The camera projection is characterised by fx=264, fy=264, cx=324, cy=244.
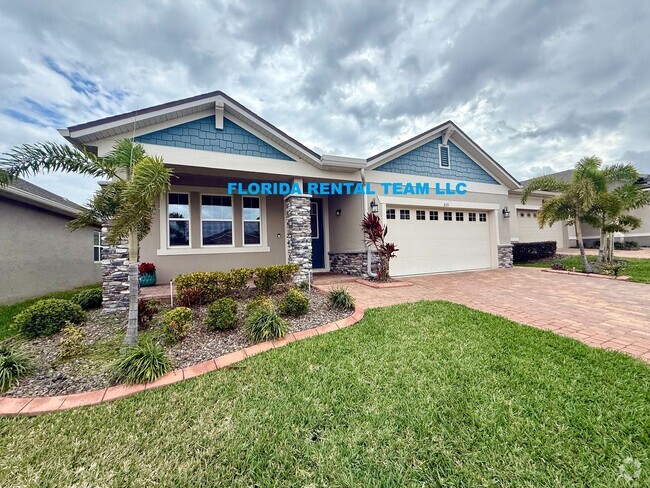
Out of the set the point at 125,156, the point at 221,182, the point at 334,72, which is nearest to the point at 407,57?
the point at 334,72

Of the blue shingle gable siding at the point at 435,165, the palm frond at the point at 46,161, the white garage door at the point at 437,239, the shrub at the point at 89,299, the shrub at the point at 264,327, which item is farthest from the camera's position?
the blue shingle gable siding at the point at 435,165

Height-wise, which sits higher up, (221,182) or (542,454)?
(221,182)

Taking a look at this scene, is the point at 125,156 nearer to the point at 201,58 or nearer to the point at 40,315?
the point at 40,315

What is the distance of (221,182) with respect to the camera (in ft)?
28.5

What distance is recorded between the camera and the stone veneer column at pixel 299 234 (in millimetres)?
8133

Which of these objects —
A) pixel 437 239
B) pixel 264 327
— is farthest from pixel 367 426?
pixel 437 239

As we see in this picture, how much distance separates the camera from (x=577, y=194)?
9.42 m

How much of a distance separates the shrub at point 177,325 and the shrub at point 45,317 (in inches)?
89.1

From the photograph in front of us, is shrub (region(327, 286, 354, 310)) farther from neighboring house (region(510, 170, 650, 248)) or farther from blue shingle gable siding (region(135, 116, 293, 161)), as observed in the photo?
neighboring house (region(510, 170, 650, 248))

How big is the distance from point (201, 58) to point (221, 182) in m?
4.17

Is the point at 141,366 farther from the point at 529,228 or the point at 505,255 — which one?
the point at 529,228

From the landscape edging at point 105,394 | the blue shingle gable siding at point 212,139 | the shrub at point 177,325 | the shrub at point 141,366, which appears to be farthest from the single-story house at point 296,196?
the landscape edging at point 105,394

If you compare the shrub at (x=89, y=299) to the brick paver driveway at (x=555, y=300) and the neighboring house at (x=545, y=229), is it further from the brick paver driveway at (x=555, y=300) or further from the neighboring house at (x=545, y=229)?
the neighboring house at (x=545, y=229)

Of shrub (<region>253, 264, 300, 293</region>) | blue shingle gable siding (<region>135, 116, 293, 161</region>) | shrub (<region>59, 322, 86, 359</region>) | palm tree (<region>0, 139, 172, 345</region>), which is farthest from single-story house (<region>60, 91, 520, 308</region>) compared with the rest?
shrub (<region>59, 322, 86, 359</region>)
